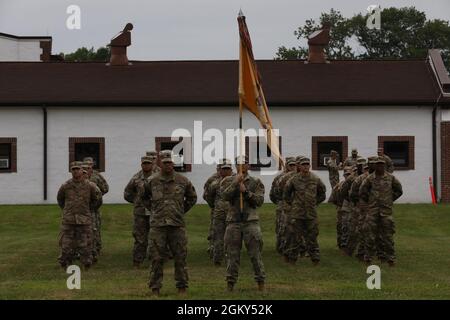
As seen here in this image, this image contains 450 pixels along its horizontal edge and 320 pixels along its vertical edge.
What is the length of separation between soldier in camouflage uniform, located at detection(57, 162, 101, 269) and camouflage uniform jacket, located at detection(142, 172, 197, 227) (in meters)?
3.92

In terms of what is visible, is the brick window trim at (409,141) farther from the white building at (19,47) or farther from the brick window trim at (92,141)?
the white building at (19,47)

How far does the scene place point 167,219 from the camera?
16750mm

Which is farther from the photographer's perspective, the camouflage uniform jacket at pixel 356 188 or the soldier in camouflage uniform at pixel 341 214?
the soldier in camouflage uniform at pixel 341 214

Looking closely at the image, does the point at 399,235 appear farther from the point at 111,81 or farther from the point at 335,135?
the point at 111,81

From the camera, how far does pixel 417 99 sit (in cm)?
3894

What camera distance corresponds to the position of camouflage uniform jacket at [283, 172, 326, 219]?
21.9 meters

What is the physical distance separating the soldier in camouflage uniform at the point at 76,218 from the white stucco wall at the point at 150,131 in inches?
699

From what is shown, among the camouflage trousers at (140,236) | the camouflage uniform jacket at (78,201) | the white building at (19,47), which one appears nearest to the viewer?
the camouflage uniform jacket at (78,201)

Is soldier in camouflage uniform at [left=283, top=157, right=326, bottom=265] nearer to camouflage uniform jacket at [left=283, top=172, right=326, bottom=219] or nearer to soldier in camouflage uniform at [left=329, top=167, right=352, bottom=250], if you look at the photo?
camouflage uniform jacket at [left=283, top=172, right=326, bottom=219]

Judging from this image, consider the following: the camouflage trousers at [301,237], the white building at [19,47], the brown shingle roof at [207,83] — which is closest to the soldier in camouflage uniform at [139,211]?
the camouflage trousers at [301,237]

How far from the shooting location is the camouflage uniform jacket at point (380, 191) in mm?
21641

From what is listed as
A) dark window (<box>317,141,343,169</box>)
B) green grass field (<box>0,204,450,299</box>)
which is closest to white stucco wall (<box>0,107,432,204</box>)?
dark window (<box>317,141,343,169</box>)
